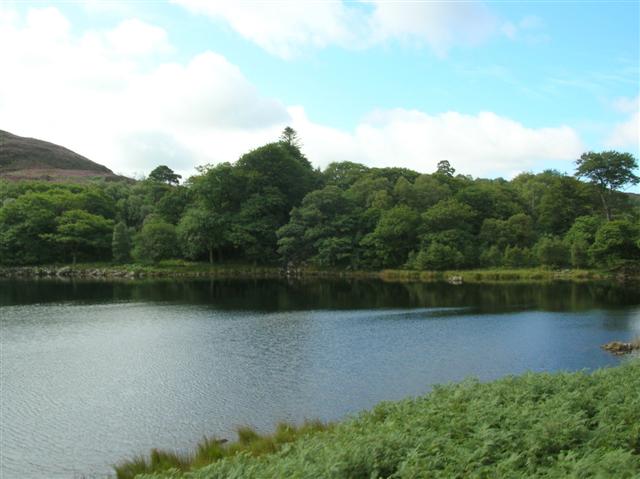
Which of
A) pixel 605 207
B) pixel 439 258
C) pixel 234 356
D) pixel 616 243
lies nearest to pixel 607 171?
pixel 605 207

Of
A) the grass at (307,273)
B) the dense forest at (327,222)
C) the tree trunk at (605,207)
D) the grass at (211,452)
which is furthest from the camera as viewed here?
the tree trunk at (605,207)

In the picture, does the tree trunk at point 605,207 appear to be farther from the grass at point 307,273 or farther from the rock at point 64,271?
the rock at point 64,271

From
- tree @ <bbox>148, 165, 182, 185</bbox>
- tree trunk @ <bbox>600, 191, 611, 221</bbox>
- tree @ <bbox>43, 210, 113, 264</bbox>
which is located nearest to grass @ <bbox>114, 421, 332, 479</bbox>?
tree @ <bbox>43, 210, 113, 264</bbox>

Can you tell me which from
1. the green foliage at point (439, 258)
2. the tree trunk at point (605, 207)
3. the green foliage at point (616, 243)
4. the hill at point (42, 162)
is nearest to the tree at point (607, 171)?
the tree trunk at point (605, 207)

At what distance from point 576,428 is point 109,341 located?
26381 mm

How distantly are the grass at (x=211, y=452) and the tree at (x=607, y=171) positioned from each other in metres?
71.6

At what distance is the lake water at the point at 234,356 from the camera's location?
54.9ft

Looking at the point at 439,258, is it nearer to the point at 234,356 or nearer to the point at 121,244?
the point at 121,244

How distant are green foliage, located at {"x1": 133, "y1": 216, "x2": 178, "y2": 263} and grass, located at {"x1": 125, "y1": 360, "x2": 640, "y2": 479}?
65.2m

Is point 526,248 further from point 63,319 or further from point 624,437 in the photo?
point 624,437

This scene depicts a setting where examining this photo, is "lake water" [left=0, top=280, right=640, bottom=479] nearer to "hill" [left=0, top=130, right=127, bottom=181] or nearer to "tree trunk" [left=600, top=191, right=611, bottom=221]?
"tree trunk" [left=600, top=191, right=611, bottom=221]

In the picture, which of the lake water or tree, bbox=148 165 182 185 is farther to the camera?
tree, bbox=148 165 182 185

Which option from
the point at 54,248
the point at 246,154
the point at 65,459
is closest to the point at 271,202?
the point at 246,154

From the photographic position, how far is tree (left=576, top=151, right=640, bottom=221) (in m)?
74.4
